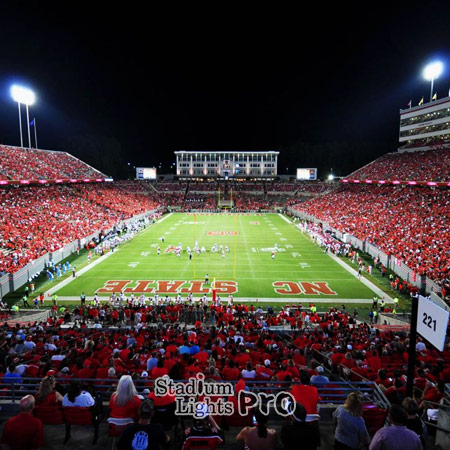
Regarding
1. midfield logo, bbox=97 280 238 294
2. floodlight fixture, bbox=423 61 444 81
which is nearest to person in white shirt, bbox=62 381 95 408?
midfield logo, bbox=97 280 238 294

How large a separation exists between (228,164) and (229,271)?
6789 cm

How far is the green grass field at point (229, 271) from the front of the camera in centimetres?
2275

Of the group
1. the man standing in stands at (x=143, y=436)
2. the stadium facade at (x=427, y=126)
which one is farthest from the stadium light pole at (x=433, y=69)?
the man standing in stands at (x=143, y=436)

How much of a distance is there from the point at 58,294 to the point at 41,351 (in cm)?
1326

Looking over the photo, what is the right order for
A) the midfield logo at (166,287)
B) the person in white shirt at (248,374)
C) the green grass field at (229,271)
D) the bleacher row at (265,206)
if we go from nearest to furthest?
1. the person in white shirt at (248,374)
2. the midfield logo at (166,287)
3. the green grass field at (229,271)
4. the bleacher row at (265,206)

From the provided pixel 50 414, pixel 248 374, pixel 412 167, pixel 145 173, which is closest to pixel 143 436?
pixel 50 414

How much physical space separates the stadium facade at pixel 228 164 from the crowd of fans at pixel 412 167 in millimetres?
30002

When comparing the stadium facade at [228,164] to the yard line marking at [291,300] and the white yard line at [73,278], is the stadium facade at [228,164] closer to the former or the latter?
the white yard line at [73,278]

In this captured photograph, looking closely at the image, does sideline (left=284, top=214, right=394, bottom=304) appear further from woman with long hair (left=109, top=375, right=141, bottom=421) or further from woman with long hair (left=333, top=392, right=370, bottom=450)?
woman with long hair (left=109, top=375, right=141, bottom=421)

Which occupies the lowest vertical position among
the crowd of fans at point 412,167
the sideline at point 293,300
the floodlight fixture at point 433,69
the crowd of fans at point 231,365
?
the sideline at point 293,300

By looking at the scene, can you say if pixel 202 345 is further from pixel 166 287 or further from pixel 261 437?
pixel 166 287

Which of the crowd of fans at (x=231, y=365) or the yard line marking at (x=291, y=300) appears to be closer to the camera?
the crowd of fans at (x=231, y=365)

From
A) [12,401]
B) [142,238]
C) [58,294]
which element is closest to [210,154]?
[142,238]

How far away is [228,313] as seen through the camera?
655 inches
